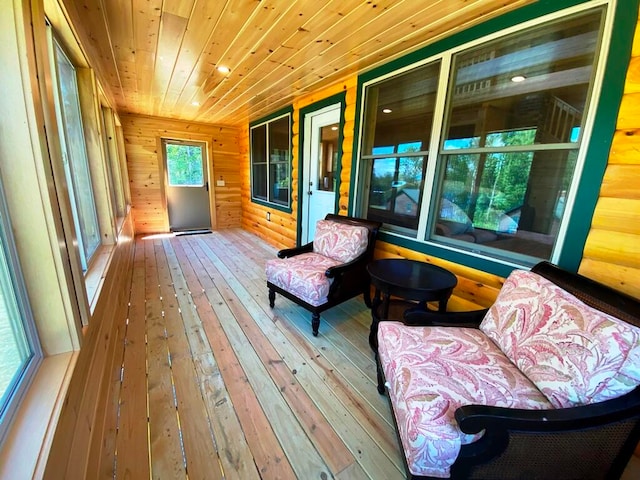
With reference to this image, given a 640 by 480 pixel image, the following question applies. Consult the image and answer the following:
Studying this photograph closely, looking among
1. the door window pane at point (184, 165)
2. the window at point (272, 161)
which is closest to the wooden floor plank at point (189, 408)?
the window at point (272, 161)

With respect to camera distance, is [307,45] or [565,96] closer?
[565,96]

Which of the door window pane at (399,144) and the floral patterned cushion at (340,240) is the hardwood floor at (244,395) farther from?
the door window pane at (399,144)

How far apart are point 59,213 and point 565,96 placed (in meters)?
2.58

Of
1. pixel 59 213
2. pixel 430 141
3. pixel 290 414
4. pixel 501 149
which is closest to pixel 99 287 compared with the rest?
pixel 59 213

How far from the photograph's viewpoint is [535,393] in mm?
1025

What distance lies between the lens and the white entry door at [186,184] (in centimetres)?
529

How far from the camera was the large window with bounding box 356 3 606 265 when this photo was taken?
149 centimetres

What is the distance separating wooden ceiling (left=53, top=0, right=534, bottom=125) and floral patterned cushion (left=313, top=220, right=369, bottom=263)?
4.89 feet

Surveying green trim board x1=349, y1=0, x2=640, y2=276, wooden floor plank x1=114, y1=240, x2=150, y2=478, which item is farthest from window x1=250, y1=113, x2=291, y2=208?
green trim board x1=349, y1=0, x2=640, y2=276

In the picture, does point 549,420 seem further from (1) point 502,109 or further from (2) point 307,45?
(2) point 307,45

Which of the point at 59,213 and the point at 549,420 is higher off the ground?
the point at 59,213

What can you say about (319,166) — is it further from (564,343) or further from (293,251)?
(564,343)

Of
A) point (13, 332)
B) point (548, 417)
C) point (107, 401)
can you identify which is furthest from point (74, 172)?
point (548, 417)

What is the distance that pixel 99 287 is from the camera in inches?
61.9
